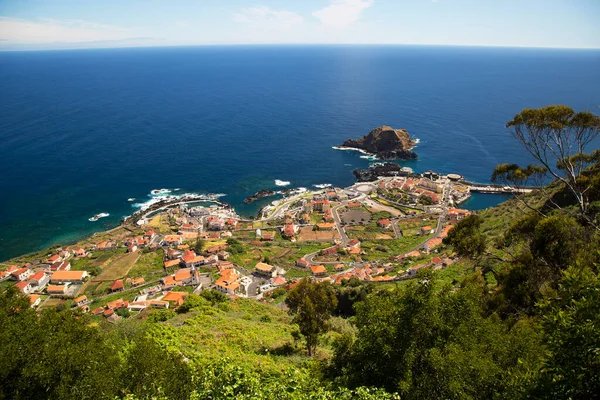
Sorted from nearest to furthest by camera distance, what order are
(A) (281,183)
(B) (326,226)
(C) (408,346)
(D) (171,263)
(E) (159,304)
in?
(C) (408,346), (E) (159,304), (D) (171,263), (B) (326,226), (A) (281,183)

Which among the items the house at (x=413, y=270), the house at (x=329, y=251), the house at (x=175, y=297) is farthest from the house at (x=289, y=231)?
the house at (x=175, y=297)

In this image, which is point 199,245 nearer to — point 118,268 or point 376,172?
point 118,268

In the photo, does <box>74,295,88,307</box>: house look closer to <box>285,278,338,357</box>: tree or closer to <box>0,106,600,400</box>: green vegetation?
<box>0,106,600,400</box>: green vegetation

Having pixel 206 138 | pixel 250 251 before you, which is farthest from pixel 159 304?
pixel 206 138

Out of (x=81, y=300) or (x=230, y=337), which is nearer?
(x=230, y=337)

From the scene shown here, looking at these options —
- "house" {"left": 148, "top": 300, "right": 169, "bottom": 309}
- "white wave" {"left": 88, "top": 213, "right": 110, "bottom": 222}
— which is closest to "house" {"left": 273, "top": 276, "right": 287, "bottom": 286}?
"house" {"left": 148, "top": 300, "right": 169, "bottom": 309}

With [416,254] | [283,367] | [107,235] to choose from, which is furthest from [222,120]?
[283,367]

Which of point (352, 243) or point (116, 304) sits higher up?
point (116, 304)
